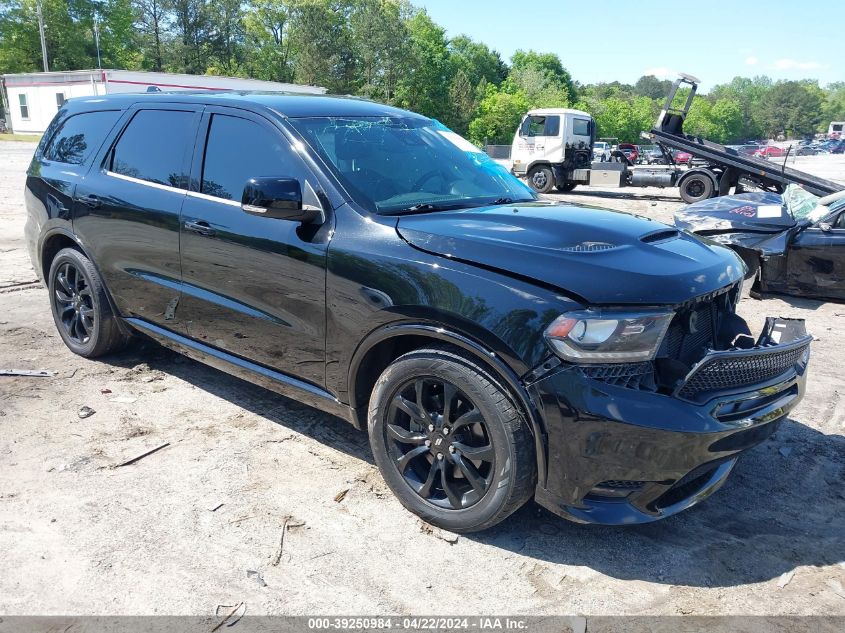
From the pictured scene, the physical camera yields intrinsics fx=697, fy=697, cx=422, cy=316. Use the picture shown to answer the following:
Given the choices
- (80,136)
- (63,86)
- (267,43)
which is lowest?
(80,136)

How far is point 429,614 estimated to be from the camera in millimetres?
2590

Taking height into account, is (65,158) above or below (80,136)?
below

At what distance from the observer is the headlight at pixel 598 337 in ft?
8.58

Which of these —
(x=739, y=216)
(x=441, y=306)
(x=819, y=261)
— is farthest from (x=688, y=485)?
(x=739, y=216)

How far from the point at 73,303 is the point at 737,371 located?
4447 millimetres

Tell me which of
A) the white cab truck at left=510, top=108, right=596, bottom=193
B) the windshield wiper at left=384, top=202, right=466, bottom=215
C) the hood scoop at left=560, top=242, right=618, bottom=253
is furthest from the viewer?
the white cab truck at left=510, top=108, right=596, bottom=193

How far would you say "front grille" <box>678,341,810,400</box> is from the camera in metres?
2.72

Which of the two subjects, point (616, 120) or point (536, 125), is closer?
point (536, 125)

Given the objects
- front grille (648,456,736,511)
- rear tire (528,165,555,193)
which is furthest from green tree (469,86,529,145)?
front grille (648,456,736,511)

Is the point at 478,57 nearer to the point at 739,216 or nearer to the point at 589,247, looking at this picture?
the point at 739,216

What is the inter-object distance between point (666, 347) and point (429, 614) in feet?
4.64

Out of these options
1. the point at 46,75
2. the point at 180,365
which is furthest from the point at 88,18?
the point at 180,365

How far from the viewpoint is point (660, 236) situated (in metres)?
3.27

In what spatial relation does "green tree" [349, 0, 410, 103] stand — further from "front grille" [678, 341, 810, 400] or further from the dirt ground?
"front grille" [678, 341, 810, 400]
